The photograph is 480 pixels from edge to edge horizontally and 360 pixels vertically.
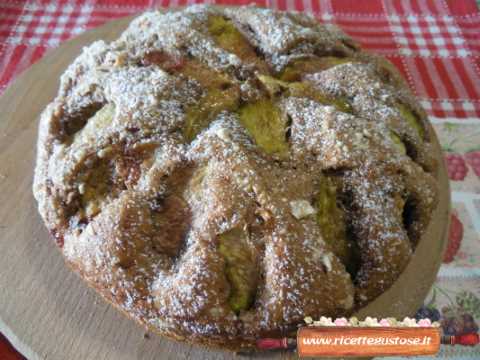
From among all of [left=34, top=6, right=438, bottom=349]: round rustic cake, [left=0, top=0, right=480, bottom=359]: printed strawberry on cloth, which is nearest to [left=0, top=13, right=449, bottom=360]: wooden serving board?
[left=34, top=6, right=438, bottom=349]: round rustic cake

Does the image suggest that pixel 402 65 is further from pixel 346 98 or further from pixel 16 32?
pixel 16 32

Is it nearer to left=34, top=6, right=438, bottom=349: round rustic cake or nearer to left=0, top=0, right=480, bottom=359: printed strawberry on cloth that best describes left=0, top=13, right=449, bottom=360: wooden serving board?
left=34, top=6, right=438, bottom=349: round rustic cake

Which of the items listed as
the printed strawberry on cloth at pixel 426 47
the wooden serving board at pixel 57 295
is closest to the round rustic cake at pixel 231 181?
the wooden serving board at pixel 57 295

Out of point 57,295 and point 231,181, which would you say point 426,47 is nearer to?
point 231,181

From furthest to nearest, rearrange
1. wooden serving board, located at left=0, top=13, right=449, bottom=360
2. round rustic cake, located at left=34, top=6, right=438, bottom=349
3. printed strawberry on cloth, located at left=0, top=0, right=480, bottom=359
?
1. printed strawberry on cloth, located at left=0, top=0, right=480, bottom=359
2. wooden serving board, located at left=0, top=13, right=449, bottom=360
3. round rustic cake, located at left=34, top=6, right=438, bottom=349

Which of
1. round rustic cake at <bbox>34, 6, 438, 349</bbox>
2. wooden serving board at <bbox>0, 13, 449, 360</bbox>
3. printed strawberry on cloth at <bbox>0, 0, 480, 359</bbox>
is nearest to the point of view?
round rustic cake at <bbox>34, 6, 438, 349</bbox>

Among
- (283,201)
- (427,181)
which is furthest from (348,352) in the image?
(427,181)
